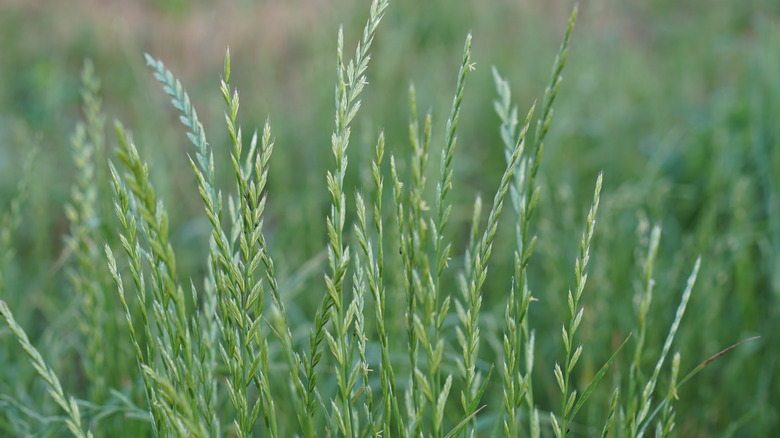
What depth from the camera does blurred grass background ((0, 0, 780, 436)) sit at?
169cm

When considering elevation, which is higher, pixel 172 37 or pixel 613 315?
pixel 172 37

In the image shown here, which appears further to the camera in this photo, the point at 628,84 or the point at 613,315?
the point at 628,84

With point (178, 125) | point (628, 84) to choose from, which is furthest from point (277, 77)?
point (628, 84)

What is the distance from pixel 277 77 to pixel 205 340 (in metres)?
3.41

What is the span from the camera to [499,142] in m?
3.05

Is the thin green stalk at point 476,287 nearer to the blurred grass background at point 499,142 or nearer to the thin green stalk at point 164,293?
the thin green stalk at point 164,293

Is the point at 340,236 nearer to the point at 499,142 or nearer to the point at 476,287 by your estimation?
the point at 476,287

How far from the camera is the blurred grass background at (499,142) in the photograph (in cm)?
169

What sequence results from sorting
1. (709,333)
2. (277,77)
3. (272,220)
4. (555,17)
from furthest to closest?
(555,17)
(277,77)
(272,220)
(709,333)

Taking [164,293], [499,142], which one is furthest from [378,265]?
[499,142]

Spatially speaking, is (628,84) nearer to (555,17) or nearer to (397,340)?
(555,17)

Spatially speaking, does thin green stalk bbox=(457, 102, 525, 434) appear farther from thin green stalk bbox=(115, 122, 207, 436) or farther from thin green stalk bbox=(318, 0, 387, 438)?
thin green stalk bbox=(115, 122, 207, 436)

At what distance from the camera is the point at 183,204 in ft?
8.53

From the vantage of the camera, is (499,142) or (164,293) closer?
(164,293)
